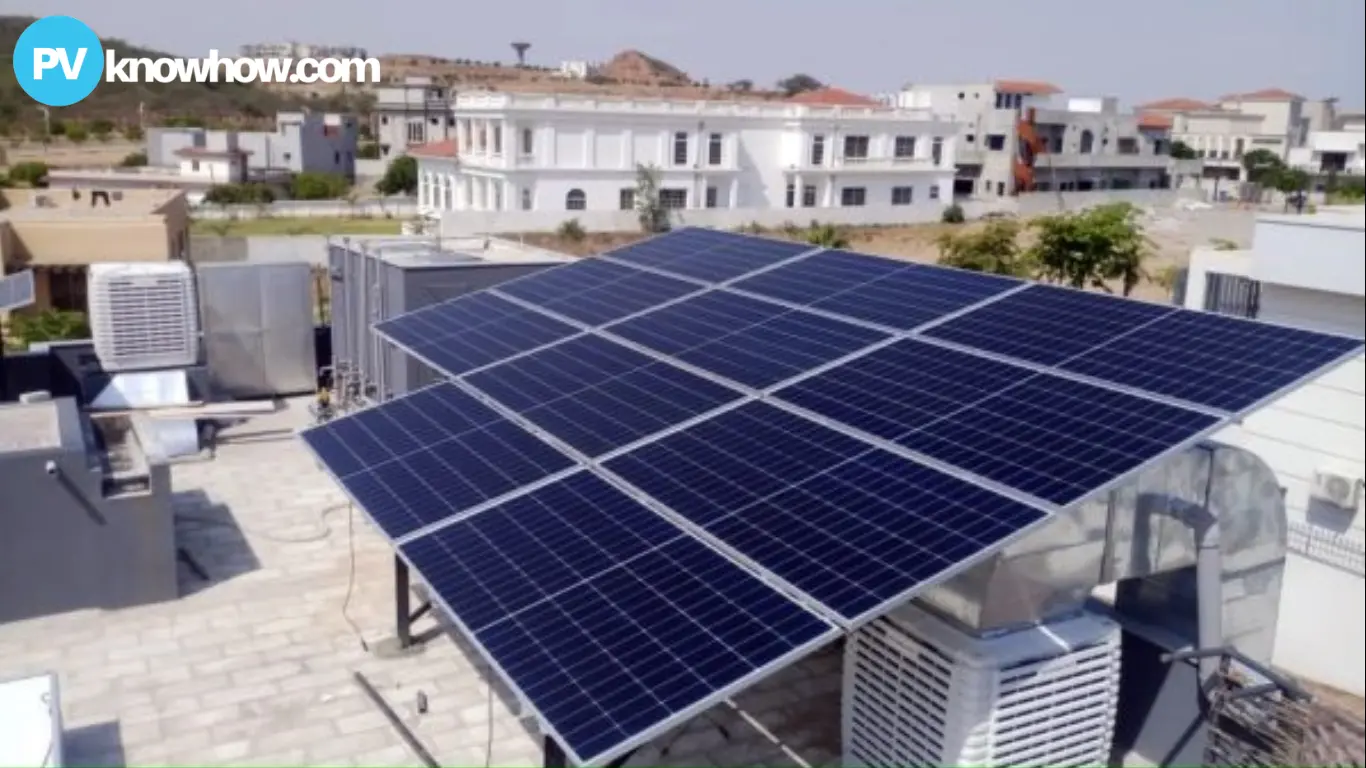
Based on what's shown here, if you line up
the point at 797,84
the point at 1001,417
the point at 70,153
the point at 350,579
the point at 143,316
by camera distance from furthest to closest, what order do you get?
1. the point at 797,84
2. the point at 70,153
3. the point at 143,316
4. the point at 350,579
5. the point at 1001,417

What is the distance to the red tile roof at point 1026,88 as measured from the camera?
81.2m

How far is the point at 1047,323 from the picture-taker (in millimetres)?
12172

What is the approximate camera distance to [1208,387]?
982cm

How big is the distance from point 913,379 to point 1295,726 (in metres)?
4.53

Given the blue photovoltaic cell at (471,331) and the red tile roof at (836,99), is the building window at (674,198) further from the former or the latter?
the blue photovoltaic cell at (471,331)

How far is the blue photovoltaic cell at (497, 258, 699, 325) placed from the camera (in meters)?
16.5

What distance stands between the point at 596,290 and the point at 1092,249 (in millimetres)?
24753

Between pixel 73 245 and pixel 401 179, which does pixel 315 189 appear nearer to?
pixel 401 179

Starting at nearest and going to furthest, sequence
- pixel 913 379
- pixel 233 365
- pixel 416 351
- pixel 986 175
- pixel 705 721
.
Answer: pixel 913 379 → pixel 705 721 → pixel 416 351 → pixel 233 365 → pixel 986 175

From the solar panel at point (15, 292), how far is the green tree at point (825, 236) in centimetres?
3181

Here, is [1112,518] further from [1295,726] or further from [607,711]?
[607,711]

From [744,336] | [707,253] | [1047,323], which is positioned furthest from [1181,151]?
[1047,323]

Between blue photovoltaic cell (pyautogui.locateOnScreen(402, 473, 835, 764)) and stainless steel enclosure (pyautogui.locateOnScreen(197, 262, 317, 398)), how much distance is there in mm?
16275

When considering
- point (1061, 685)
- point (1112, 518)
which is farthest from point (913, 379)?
point (1061, 685)
